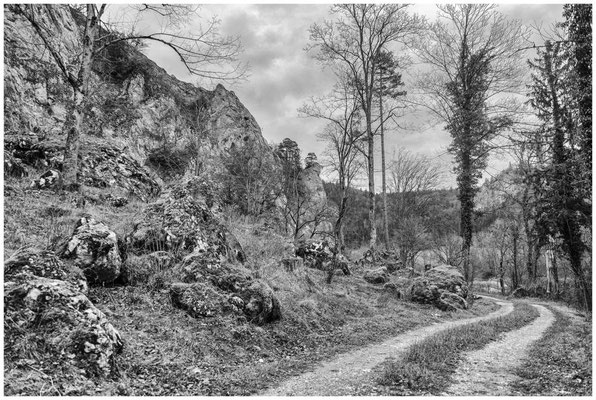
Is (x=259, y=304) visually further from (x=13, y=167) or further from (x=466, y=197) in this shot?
(x=466, y=197)

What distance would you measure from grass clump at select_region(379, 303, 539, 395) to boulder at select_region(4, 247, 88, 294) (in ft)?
14.9

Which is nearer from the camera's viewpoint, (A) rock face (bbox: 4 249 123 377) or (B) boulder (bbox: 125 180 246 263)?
(A) rock face (bbox: 4 249 123 377)

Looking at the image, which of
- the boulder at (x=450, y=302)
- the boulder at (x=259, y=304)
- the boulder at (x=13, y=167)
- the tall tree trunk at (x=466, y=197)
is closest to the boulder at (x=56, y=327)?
the boulder at (x=259, y=304)

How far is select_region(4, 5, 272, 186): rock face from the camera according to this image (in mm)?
11234

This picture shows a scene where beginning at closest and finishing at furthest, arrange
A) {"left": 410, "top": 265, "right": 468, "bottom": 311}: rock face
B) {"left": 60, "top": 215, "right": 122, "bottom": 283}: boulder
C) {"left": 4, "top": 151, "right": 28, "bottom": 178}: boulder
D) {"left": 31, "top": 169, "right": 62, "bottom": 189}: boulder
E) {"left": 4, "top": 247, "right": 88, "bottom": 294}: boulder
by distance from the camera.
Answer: {"left": 4, "top": 247, "right": 88, "bottom": 294}: boulder < {"left": 60, "top": 215, "right": 122, "bottom": 283}: boulder < {"left": 31, "top": 169, "right": 62, "bottom": 189}: boulder < {"left": 4, "top": 151, "right": 28, "bottom": 178}: boulder < {"left": 410, "top": 265, "right": 468, "bottom": 311}: rock face

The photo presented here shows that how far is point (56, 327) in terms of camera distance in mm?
3797

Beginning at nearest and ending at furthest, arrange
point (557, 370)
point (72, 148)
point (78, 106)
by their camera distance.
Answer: point (557, 370)
point (72, 148)
point (78, 106)

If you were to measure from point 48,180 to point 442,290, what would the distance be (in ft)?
43.2

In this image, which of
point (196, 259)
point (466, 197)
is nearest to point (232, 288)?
point (196, 259)

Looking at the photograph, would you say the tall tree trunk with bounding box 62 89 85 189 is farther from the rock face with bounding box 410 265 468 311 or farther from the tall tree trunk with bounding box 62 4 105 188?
the rock face with bounding box 410 265 468 311

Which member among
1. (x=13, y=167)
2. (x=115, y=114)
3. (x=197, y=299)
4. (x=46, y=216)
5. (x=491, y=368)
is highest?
(x=115, y=114)

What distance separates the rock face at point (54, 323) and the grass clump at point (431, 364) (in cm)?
355

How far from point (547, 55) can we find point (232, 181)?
70.3 feet

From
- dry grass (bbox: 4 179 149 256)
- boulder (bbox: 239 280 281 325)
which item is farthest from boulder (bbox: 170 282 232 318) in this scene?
dry grass (bbox: 4 179 149 256)
